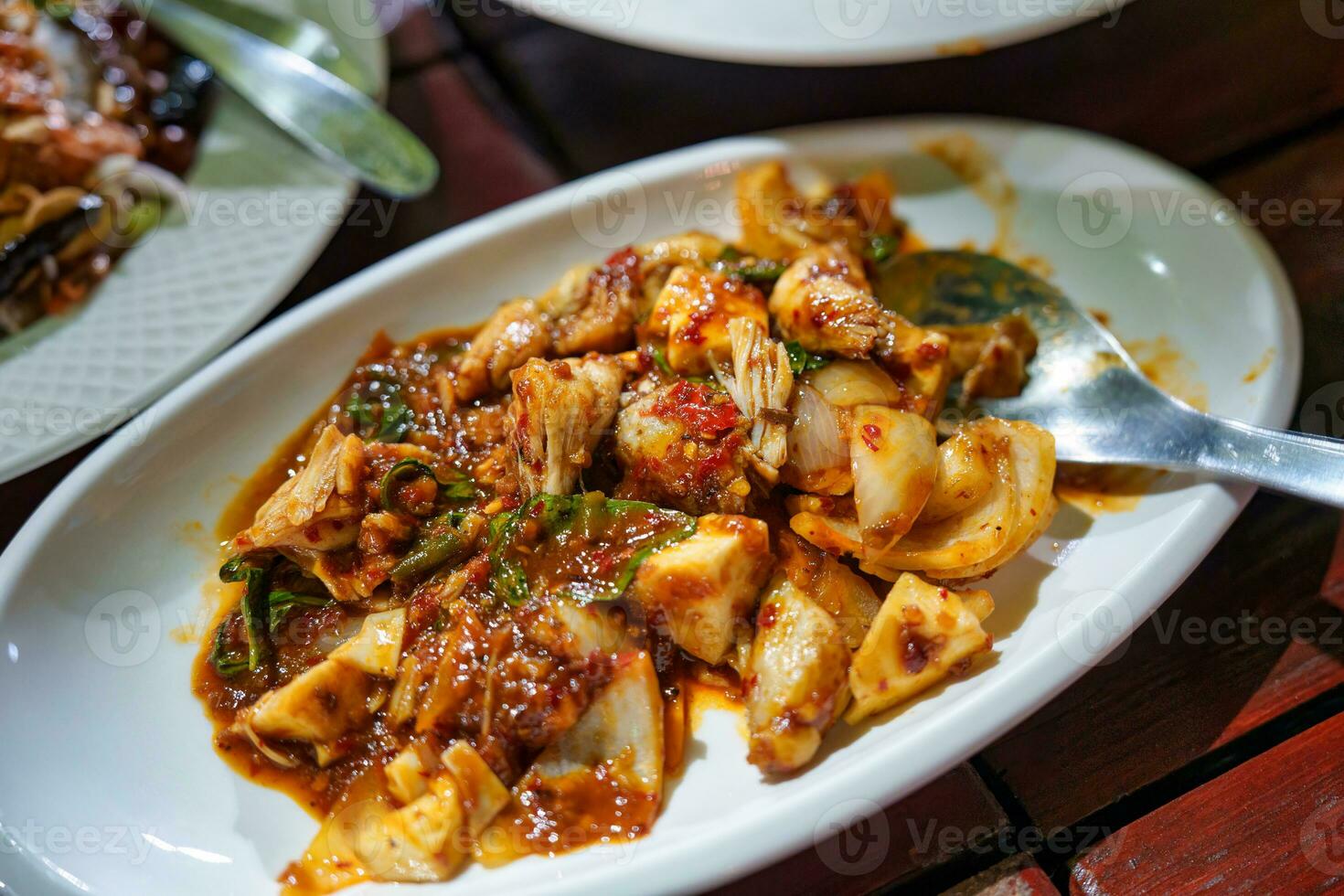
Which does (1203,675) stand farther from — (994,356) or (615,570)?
(615,570)

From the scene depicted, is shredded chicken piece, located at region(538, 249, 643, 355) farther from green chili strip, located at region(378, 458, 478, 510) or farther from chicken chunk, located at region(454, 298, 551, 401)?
green chili strip, located at region(378, 458, 478, 510)

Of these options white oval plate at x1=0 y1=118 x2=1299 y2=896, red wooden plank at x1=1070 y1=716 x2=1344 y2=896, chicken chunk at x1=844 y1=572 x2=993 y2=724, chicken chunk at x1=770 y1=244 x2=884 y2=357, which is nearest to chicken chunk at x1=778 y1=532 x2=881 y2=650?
chicken chunk at x1=844 y1=572 x2=993 y2=724

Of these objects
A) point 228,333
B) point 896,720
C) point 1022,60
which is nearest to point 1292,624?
point 896,720

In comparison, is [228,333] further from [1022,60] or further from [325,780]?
[1022,60]

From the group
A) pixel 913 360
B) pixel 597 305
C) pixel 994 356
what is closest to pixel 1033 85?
pixel 994 356

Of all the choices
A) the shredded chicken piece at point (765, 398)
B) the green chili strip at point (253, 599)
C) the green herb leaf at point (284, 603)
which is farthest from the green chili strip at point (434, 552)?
the shredded chicken piece at point (765, 398)

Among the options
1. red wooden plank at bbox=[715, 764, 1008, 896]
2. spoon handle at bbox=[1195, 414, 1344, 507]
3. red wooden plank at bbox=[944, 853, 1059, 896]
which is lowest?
red wooden plank at bbox=[944, 853, 1059, 896]
